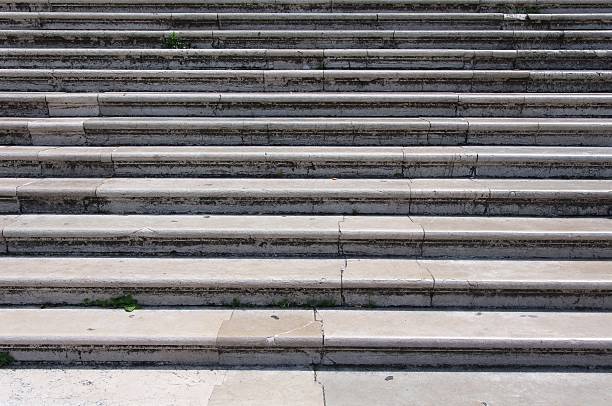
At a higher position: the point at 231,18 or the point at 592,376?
the point at 231,18

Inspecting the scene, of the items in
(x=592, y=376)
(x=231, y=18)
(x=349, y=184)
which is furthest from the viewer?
(x=231, y=18)

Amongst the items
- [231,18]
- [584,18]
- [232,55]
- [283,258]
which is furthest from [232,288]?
[584,18]

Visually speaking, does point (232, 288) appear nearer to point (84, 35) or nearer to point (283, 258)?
point (283, 258)

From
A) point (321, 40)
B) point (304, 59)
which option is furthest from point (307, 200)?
point (321, 40)

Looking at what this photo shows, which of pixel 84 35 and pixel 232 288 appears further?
pixel 84 35

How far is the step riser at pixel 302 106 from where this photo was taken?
5.41 metres

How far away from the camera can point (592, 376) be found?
3.41m

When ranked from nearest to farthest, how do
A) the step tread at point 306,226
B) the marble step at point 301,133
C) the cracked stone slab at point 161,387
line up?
A: the cracked stone slab at point 161,387
the step tread at point 306,226
the marble step at point 301,133

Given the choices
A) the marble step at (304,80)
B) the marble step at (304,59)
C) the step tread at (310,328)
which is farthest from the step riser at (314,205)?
the marble step at (304,59)

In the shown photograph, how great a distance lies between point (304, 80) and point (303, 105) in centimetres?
41

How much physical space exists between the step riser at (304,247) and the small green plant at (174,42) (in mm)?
2979

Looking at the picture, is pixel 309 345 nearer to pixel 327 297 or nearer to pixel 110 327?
pixel 327 297

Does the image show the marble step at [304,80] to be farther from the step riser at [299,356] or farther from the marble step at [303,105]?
the step riser at [299,356]

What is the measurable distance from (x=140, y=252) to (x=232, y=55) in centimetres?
278
